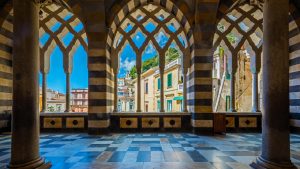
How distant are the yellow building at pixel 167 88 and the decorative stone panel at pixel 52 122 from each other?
7.77 m

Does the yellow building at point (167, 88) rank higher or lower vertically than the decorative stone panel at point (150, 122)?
higher

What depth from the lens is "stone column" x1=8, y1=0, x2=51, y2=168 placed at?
3176 mm

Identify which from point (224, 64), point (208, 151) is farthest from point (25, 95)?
point (224, 64)

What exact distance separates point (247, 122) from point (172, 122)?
110 inches

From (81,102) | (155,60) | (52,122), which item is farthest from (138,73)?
(155,60)

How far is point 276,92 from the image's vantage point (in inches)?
130

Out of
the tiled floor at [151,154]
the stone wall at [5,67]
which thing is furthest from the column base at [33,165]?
the stone wall at [5,67]

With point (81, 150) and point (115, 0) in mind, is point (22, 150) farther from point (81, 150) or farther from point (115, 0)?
point (115, 0)

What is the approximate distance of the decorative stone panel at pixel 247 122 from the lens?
7.79 metres

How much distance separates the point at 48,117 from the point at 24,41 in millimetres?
5069

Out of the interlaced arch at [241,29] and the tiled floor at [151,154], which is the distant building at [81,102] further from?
the interlaced arch at [241,29]

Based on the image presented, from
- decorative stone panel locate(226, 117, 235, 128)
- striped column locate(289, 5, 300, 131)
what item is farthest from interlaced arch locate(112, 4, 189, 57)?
striped column locate(289, 5, 300, 131)

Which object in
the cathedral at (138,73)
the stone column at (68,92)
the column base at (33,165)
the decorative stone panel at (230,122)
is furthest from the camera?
the stone column at (68,92)

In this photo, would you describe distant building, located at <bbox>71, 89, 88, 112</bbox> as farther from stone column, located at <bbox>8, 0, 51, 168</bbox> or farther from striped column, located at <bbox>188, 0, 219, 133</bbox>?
stone column, located at <bbox>8, 0, 51, 168</bbox>
